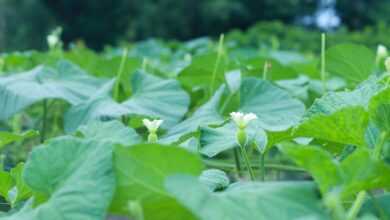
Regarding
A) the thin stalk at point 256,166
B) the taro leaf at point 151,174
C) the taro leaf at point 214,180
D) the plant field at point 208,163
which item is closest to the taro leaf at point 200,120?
the plant field at point 208,163

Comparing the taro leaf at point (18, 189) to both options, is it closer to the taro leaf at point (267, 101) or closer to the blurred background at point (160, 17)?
the taro leaf at point (267, 101)

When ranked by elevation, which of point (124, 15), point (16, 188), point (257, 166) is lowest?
point (124, 15)

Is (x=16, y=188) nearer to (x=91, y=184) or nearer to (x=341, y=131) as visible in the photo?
(x=91, y=184)

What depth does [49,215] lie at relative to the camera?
545 millimetres

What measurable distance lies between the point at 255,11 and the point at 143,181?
17706mm

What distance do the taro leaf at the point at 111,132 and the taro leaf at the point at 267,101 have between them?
0.33m

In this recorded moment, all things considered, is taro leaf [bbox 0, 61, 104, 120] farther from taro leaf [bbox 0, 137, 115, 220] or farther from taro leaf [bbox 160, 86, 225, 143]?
taro leaf [bbox 0, 137, 115, 220]

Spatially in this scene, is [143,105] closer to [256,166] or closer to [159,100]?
[159,100]

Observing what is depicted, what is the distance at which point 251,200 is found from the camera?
0.50 metres

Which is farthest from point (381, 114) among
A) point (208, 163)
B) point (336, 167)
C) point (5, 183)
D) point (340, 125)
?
point (208, 163)

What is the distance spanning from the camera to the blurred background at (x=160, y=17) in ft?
56.3

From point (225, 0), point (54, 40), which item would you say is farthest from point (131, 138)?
point (225, 0)

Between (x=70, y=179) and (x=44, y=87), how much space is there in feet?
2.11

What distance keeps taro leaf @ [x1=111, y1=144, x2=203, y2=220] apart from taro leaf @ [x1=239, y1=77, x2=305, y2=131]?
47 centimetres
